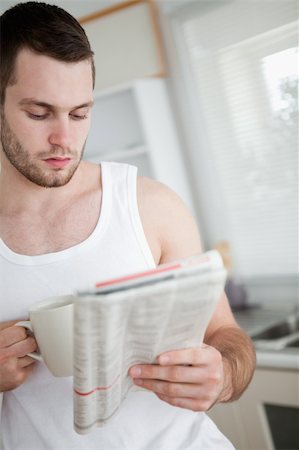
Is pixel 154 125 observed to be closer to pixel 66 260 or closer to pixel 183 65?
pixel 183 65

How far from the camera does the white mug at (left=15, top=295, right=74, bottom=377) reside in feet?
2.79

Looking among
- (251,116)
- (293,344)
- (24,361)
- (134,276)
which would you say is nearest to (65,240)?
(24,361)

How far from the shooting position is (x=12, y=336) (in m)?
0.93

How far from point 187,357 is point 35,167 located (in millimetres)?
478

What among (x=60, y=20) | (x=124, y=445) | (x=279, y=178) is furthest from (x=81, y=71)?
(x=279, y=178)

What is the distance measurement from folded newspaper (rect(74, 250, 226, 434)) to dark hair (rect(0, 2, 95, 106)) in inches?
20.4

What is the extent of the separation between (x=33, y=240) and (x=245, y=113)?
2.16m

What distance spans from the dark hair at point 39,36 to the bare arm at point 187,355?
290 millimetres

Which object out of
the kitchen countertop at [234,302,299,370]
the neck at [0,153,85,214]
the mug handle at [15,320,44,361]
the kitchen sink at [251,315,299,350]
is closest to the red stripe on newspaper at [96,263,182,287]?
the mug handle at [15,320,44,361]

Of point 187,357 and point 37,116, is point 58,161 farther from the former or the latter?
point 187,357

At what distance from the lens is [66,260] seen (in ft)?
3.57

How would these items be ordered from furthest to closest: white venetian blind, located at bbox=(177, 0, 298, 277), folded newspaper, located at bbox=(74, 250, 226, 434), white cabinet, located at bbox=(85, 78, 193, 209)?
white cabinet, located at bbox=(85, 78, 193, 209) → white venetian blind, located at bbox=(177, 0, 298, 277) → folded newspaper, located at bbox=(74, 250, 226, 434)

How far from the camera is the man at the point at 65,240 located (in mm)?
1046

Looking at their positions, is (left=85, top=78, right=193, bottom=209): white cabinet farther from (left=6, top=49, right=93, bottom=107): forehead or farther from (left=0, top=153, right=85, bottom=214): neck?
(left=6, top=49, right=93, bottom=107): forehead
